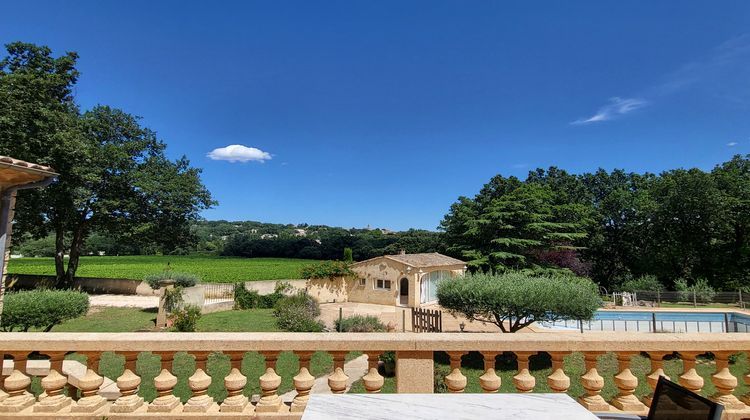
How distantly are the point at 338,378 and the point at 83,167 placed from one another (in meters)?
22.4

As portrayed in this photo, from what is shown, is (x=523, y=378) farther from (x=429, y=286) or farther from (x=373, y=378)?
(x=429, y=286)

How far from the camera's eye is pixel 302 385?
8.96 ft

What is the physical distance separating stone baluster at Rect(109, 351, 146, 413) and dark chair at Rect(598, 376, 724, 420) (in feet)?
10.7

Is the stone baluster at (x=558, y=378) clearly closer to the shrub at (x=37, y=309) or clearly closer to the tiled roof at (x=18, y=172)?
the tiled roof at (x=18, y=172)

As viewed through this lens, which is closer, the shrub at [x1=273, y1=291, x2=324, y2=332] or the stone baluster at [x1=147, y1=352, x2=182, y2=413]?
the stone baluster at [x1=147, y1=352, x2=182, y2=413]

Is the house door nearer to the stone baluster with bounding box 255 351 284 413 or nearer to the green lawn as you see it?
the green lawn

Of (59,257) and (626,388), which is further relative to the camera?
(59,257)

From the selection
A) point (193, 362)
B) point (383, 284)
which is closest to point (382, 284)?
point (383, 284)

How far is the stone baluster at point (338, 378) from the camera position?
2723 millimetres

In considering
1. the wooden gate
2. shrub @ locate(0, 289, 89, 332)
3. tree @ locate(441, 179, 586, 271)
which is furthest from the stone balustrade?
tree @ locate(441, 179, 586, 271)

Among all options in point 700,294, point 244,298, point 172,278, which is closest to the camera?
point 172,278

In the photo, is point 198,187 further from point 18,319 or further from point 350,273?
point 18,319

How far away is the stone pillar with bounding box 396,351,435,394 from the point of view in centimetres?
276

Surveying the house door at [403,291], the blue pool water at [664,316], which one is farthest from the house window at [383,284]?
the blue pool water at [664,316]
